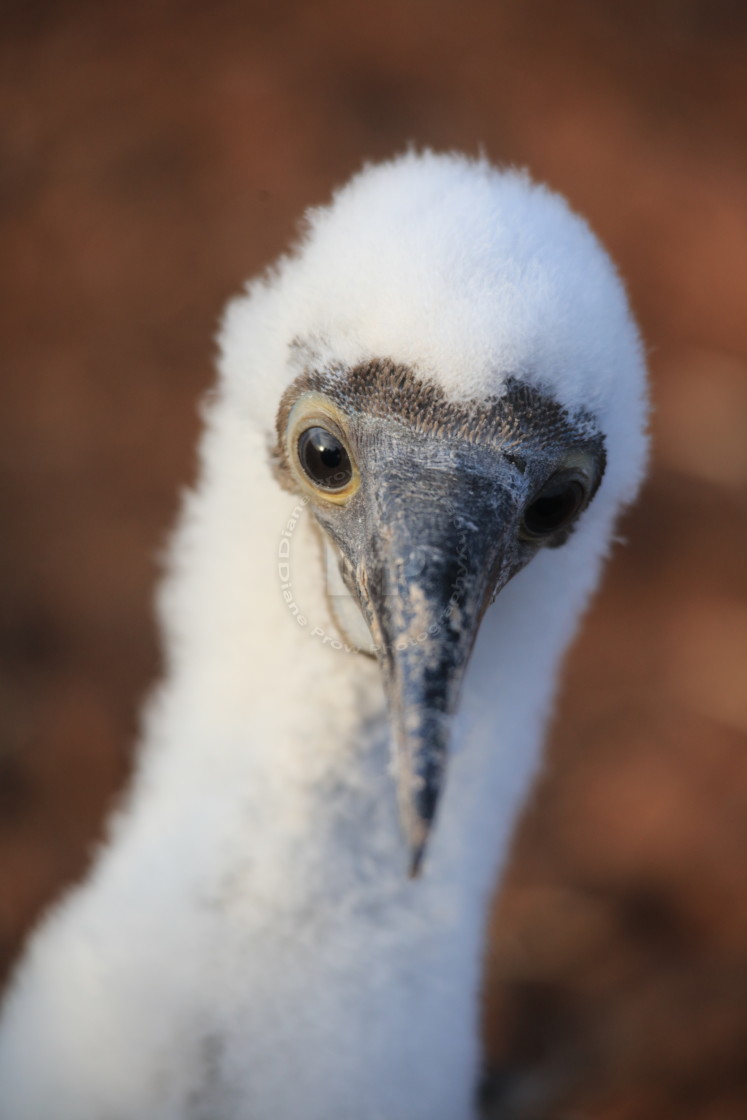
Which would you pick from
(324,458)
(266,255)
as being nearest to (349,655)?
(324,458)

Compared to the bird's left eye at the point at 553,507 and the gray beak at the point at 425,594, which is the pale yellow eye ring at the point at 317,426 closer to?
the gray beak at the point at 425,594

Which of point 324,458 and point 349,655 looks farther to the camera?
point 349,655

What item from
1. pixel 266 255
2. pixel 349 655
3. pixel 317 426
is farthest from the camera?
pixel 266 255

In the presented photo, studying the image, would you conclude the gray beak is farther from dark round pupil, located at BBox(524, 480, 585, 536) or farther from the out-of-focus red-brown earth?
the out-of-focus red-brown earth

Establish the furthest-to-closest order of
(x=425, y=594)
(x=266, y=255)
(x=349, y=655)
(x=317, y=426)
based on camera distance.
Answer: (x=266, y=255)
(x=349, y=655)
(x=317, y=426)
(x=425, y=594)

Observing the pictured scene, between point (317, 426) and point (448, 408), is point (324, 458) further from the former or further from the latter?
point (448, 408)

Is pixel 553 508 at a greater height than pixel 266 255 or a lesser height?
lesser

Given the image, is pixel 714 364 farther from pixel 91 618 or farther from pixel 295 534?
pixel 295 534
